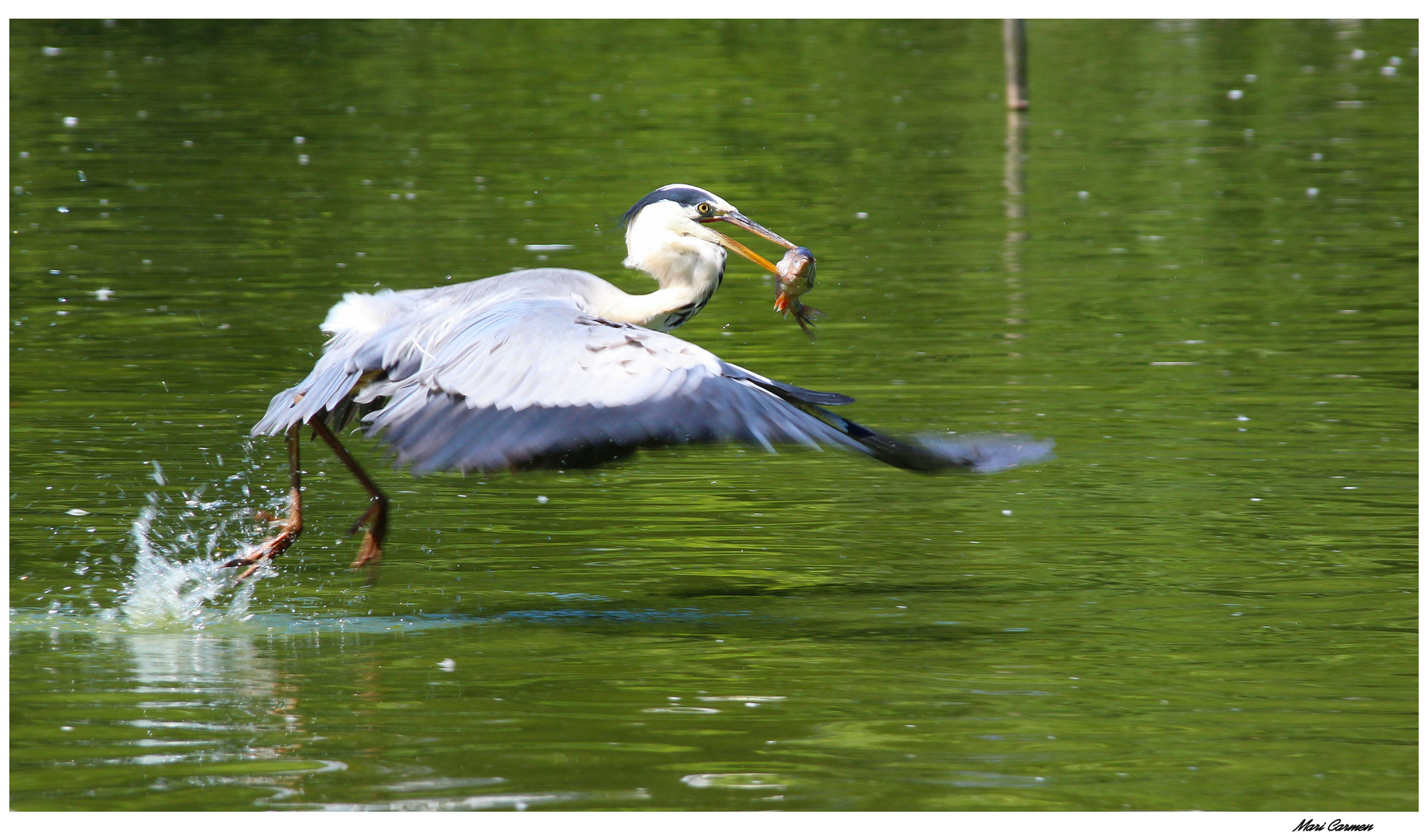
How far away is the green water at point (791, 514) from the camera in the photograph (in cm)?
575

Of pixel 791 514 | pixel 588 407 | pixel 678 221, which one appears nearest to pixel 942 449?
pixel 588 407

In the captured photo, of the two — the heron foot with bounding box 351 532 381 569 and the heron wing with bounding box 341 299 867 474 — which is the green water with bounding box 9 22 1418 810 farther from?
the heron wing with bounding box 341 299 867 474

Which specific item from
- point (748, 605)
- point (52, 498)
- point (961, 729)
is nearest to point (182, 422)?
point (52, 498)

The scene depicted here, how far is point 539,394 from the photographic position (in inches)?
247

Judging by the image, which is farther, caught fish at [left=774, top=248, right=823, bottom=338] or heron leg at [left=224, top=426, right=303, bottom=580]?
heron leg at [left=224, top=426, right=303, bottom=580]

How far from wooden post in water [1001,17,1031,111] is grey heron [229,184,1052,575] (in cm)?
1540

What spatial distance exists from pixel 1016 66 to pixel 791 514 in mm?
15088

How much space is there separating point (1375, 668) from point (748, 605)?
2140 mm

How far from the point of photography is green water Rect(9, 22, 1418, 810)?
5.75 meters

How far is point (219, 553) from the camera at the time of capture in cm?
818

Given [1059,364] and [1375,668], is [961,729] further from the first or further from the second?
[1059,364]
